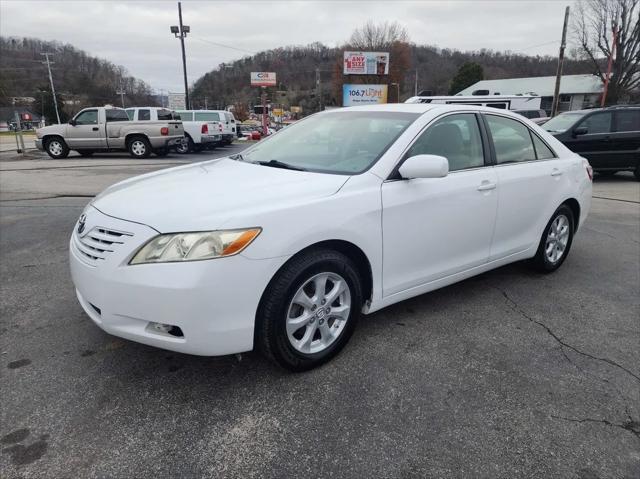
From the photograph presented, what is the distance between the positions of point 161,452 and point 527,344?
2.34 meters

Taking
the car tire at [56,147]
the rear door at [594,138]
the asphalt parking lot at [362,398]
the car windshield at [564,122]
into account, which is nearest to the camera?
the asphalt parking lot at [362,398]

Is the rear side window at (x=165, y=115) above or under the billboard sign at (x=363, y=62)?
under

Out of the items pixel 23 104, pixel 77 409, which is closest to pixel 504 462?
pixel 77 409

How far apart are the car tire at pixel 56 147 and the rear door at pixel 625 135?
54.8 ft

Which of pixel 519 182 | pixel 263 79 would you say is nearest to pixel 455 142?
pixel 519 182

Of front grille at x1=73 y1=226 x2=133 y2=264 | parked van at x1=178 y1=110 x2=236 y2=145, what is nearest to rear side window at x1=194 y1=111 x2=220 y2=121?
parked van at x1=178 y1=110 x2=236 y2=145

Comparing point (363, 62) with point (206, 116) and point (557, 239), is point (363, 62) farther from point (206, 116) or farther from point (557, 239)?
point (557, 239)

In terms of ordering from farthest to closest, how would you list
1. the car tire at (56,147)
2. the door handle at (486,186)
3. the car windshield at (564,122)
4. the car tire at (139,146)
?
the car tire at (56,147)
the car tire at (139,146)
the car windshield at (564,122)
the door handle at (486,186)

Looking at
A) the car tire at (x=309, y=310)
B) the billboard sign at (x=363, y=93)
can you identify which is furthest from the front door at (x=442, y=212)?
the billboard sign at (x=363, y=93)

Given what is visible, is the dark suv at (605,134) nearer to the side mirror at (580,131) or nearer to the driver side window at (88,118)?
the side mirror at (580,131)

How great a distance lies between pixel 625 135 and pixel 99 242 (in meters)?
11.6

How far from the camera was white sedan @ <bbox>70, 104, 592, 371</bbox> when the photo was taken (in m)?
2.25

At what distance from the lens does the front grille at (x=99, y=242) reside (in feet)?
7.69

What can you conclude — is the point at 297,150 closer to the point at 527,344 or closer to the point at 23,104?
the point at 527,344
